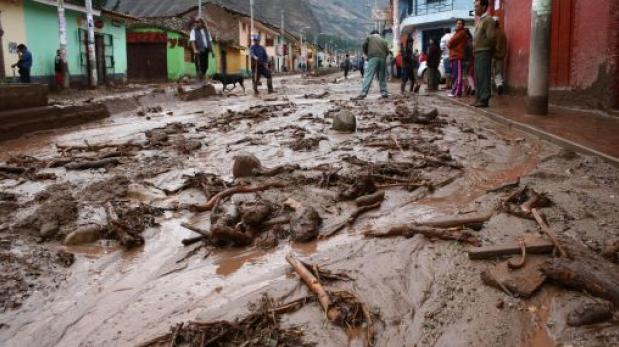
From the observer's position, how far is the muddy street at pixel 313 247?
2400 mm

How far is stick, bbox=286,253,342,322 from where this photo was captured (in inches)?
96.5

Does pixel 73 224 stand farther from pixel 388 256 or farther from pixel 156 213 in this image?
pixel 388 256

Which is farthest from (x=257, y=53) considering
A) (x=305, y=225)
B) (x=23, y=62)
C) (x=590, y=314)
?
(x=590, y=314)

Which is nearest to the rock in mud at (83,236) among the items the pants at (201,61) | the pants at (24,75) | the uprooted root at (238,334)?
the uprooted root at (238,334)

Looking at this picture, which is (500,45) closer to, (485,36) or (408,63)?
(485,36)

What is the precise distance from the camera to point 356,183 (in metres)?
4.33

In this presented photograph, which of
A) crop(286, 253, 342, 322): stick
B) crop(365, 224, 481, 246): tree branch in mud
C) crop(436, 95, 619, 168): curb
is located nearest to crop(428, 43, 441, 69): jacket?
crop(436, 95, 619, 168): curb

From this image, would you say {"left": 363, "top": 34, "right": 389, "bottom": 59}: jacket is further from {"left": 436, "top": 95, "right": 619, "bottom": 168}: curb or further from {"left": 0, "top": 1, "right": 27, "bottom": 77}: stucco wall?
{"left": 0, "top": 1, "right": 27, "bottom": 77}: stucco wall

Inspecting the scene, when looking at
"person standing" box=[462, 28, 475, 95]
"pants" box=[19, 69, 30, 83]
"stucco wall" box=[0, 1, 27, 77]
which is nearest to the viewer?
"person standing" box=[462, 28, 475, 95]

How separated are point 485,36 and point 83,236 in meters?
7.90

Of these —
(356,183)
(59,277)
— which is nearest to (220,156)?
(356,183)

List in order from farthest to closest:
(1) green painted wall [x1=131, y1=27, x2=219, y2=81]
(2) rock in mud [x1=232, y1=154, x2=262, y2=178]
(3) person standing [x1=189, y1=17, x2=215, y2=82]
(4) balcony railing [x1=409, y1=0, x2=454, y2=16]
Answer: (4) balcony railing [x1=409, y1=0, x2=454, y2=16], (1) green painted wall [x1=131, y1=27, x2=219, y2=81], (3) person standing [x1=189, y1=17, x2=215, y2=82], (2) rock in mud [x1=232, y1=154, x2=262, y2=178]

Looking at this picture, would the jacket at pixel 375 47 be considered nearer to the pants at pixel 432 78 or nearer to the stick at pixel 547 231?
the pants at pixel 432 78

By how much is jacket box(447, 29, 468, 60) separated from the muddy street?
6.93 m
